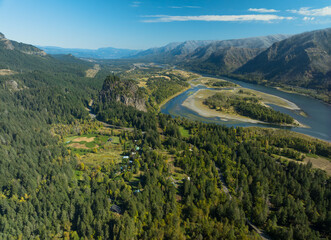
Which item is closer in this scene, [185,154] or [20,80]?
[185,154]

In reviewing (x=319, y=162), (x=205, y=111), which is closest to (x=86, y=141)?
(x=205, y=111)

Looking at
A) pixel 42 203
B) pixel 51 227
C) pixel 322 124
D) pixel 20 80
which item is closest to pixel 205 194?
pixel 51 227

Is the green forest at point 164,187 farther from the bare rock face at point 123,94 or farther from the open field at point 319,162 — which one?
the bare rock face at point 123,94

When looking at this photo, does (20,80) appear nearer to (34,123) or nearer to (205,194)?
(34,123)

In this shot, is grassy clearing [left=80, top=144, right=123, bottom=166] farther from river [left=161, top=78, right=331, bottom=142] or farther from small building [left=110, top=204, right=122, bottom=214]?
river [left=161, top=78, right=331, bottom=142]

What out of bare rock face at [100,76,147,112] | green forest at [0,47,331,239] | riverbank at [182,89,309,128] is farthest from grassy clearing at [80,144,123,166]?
riverbank at [182,89,309,128]

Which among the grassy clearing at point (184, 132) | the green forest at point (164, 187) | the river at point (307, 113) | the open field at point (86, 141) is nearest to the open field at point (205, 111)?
the river at point (307, 113)

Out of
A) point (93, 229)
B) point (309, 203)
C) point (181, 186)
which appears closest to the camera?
point (93, 229)
